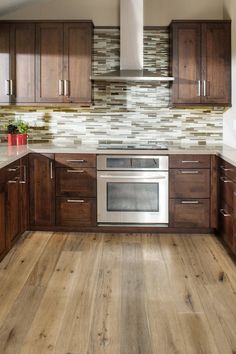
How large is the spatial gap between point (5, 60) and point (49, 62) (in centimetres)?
47

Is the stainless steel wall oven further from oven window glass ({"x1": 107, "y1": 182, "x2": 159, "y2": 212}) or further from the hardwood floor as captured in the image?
the hardwood floor

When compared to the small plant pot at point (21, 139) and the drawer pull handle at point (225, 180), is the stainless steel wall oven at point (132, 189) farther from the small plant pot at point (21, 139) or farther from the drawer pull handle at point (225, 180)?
the small plant pot at point (21, 139)

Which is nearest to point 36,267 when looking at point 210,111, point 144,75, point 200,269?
point 200,269

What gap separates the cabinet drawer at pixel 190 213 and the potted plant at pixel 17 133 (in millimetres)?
1736

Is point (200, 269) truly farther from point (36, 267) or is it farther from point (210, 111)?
point (210, 111)

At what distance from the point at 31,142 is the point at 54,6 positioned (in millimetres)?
1546

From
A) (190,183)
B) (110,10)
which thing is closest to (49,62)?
(110,10)

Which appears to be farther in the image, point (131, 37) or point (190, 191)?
point (131, 37)

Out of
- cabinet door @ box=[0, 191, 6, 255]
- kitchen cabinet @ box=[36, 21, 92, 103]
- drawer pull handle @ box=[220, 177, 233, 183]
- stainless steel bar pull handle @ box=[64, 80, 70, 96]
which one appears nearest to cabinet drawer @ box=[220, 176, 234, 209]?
drawer pull handle @ box=[220, 177, 233, 183]

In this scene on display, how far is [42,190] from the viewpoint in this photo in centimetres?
518

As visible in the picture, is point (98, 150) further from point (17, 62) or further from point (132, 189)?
point (17, 62)

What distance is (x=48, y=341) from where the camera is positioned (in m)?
2.75

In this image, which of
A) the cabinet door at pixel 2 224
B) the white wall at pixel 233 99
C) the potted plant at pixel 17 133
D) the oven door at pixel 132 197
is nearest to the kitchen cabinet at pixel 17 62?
the potted plant at pixel 17 133

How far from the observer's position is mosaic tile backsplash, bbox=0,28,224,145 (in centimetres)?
563
